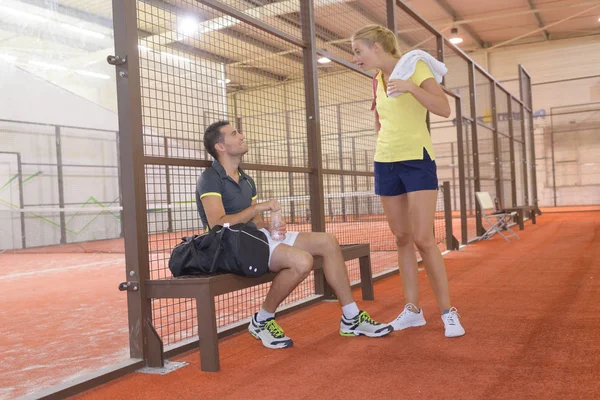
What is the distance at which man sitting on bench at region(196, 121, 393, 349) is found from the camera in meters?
2.81

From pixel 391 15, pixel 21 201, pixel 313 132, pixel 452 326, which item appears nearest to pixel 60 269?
pixel 21 201

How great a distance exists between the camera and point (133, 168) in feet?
8.39

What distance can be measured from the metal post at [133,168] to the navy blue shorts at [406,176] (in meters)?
1.24

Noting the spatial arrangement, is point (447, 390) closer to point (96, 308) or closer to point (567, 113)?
point (96, 308)

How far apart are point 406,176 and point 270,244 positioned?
2.56ft

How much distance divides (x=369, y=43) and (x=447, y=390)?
5.76ft

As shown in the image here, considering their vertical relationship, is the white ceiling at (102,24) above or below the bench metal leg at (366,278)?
above

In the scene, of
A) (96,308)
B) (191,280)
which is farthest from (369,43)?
(96,308)

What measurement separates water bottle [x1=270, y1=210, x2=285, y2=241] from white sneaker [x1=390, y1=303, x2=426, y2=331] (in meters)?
0.79

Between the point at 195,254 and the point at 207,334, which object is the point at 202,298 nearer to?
the point at 207,334

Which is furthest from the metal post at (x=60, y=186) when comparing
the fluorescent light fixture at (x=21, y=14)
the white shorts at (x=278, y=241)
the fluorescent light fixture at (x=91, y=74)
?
the white shorts at (x=278, y=241)

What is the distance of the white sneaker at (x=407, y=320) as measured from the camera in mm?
3061

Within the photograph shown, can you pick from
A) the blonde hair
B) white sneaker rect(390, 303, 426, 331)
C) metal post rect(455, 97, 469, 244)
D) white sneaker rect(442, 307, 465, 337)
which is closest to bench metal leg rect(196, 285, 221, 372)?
white sneaker rect(390, 303, 426, 331)

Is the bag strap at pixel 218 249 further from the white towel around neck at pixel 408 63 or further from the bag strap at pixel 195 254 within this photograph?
the white towel around neck at pixel 408 63
